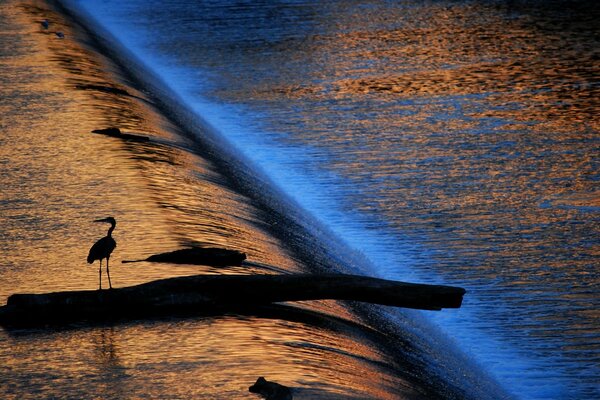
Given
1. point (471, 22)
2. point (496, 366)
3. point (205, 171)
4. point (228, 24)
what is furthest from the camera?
point (228, 24)

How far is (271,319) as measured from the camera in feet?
23.2

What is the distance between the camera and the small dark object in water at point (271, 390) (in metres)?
5.52

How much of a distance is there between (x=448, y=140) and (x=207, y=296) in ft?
27.0

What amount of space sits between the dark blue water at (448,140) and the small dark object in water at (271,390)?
279cm

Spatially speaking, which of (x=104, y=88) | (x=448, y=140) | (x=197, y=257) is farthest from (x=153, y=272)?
(x=104, y=88)

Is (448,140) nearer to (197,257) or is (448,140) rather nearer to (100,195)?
(100,195)

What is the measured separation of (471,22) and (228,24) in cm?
564

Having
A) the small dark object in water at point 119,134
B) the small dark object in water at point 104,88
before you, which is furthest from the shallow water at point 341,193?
the small dark object in water at point 119,134

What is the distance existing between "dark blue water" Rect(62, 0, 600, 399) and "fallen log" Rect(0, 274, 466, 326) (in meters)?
1.56

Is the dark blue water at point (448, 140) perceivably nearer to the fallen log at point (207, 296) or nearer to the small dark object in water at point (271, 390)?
the fallen log at point (207, 296)

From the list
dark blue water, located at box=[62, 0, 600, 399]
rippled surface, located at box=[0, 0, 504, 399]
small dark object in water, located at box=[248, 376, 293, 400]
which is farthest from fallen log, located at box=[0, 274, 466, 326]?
dark blue water, located at box=[62, 0, 600, 399]

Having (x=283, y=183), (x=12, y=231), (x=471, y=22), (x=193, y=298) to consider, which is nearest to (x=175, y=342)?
(x=193, y=298)

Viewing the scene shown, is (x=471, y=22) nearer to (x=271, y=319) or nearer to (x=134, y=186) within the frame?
(x=134, y=186)

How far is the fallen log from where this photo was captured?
6.82 meters
